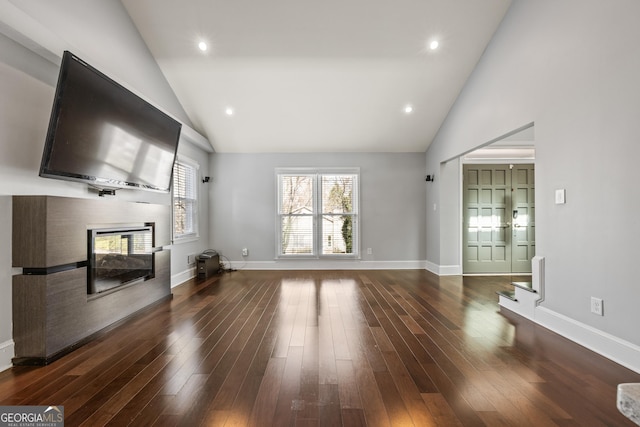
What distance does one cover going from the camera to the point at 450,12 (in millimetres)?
3711

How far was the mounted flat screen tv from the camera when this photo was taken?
2305 millimetres

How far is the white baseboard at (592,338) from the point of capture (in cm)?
218

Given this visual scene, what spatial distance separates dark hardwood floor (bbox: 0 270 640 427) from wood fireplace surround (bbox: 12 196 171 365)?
0.55ft

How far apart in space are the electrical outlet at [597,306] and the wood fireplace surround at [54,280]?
418 cm

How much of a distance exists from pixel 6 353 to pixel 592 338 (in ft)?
14.4

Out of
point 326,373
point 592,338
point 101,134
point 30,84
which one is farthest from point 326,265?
point 30,84

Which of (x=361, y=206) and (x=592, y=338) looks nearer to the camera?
(x=592, y=338)

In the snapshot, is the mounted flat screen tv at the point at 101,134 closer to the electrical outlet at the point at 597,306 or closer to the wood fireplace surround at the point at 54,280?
the wood fireplace surround at the point at 54,280

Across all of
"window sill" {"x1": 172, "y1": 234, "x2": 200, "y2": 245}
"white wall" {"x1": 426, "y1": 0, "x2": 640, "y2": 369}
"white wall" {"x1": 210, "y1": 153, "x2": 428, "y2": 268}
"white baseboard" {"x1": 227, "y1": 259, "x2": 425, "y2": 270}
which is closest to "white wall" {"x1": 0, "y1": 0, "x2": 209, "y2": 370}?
"window sill" {"x1": 172, "y1": 234, "x2": 200, "y2": 245}

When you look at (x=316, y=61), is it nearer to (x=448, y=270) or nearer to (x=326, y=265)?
(x=326, y=265)

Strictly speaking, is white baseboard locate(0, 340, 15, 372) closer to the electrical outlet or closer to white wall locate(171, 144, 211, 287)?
white wall locate(171, 144, 211, 287)

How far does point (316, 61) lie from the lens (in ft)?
13.9

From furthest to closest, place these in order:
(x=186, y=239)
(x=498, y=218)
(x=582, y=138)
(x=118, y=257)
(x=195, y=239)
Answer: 1. (x=498, y=218)
2. (x=195, y=239)
3. (x=186, y=239)
4. (x=118, y=257)
5. (x=582, y=138)

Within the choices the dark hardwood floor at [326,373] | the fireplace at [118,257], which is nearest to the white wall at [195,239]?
the fireplace at [118,257]
